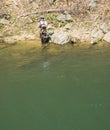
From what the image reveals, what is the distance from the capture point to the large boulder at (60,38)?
26052 mm

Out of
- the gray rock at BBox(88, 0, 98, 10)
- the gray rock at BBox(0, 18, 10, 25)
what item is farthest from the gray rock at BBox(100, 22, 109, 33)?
the gray rock at BBox(0, 18, 10, 25)

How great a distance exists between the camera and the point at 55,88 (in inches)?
799

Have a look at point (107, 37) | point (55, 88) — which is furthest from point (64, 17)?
point (55, 88)

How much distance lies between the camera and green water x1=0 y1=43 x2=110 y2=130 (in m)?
17.0

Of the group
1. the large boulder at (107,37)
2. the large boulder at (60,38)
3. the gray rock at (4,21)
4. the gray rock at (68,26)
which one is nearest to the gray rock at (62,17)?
the gray rock at (68,26)

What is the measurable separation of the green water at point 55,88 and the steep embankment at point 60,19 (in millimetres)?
1461

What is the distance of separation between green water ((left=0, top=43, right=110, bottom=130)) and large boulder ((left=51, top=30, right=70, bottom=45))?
2.08ft

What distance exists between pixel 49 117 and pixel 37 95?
2.59 metres

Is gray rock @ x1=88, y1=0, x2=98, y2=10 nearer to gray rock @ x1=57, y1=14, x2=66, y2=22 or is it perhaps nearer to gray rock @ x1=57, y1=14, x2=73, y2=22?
gray rock @ x1=57, y1=14, x2=73, y2=22

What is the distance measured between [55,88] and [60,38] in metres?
6.85

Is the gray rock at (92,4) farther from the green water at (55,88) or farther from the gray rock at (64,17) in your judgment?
the green water at (55,88)

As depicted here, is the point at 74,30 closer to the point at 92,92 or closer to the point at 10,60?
the point at 10,60

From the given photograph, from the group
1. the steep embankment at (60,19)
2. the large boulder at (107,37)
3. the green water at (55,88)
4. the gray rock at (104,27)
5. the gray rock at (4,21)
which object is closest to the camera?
the green water at (55,88)

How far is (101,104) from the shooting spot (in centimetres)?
1817
